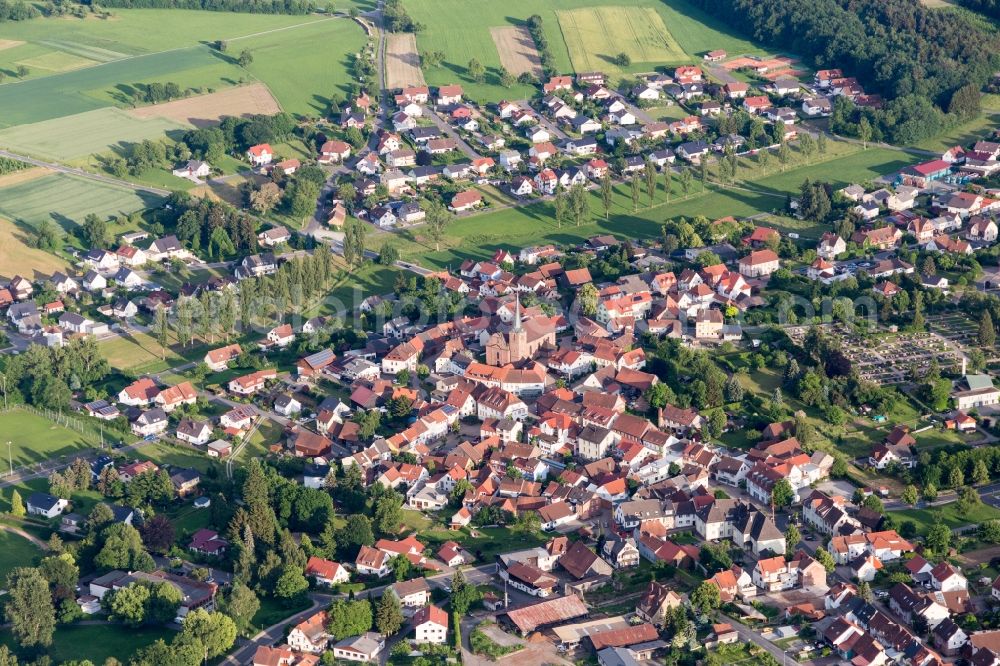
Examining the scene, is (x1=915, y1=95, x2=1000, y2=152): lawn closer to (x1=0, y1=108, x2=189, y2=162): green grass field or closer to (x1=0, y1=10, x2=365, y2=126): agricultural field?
(x1=0, y1=10, x2=365, y2=126): agricultural field

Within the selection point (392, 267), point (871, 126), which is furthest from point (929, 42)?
point (392, 267)

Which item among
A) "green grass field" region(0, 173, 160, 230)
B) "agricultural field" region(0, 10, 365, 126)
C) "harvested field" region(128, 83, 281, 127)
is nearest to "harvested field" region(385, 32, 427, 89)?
"agricultural field" region(0, 10, 365, 126)

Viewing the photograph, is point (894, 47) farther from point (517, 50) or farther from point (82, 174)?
point (82, 174)

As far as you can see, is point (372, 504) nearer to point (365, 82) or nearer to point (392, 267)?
point (392, 267)

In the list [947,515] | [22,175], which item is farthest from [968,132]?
[22,175]

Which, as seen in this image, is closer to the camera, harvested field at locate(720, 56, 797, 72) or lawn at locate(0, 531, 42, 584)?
lawn at locate(0, 531, 42, 584)
